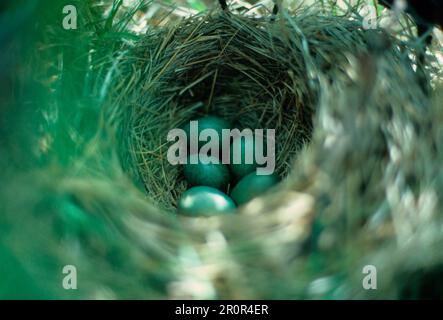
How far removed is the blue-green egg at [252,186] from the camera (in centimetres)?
143

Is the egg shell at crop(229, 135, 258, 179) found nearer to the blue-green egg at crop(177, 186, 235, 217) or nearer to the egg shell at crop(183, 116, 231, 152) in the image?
the egg shell at crop(183, 116, 231, 152)

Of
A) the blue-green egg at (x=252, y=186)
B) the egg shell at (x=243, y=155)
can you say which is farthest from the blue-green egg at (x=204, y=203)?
the egg shell at (x=243, y=155)

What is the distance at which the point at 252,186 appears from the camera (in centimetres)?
144

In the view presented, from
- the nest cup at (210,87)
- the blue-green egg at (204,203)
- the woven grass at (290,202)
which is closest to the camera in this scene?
the woven grass at (290,202)

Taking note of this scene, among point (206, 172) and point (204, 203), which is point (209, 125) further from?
point (204, 203)

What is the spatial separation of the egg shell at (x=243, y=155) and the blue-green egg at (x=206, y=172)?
2cm

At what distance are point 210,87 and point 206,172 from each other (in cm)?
23

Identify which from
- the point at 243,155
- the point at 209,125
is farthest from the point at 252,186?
the point at 209,125

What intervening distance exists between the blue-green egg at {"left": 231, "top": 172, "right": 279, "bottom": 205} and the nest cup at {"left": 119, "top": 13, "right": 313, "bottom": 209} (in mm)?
86

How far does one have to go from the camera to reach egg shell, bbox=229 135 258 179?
154 centimetres

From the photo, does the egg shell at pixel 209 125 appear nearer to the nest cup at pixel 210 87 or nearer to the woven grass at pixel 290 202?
the nest cup at pixel 210 87

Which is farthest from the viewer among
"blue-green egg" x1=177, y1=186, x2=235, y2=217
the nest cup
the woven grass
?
the nest cup

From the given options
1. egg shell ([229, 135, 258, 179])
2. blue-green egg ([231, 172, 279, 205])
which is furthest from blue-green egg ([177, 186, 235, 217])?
egg shell ([229, 135, 258, 179])
